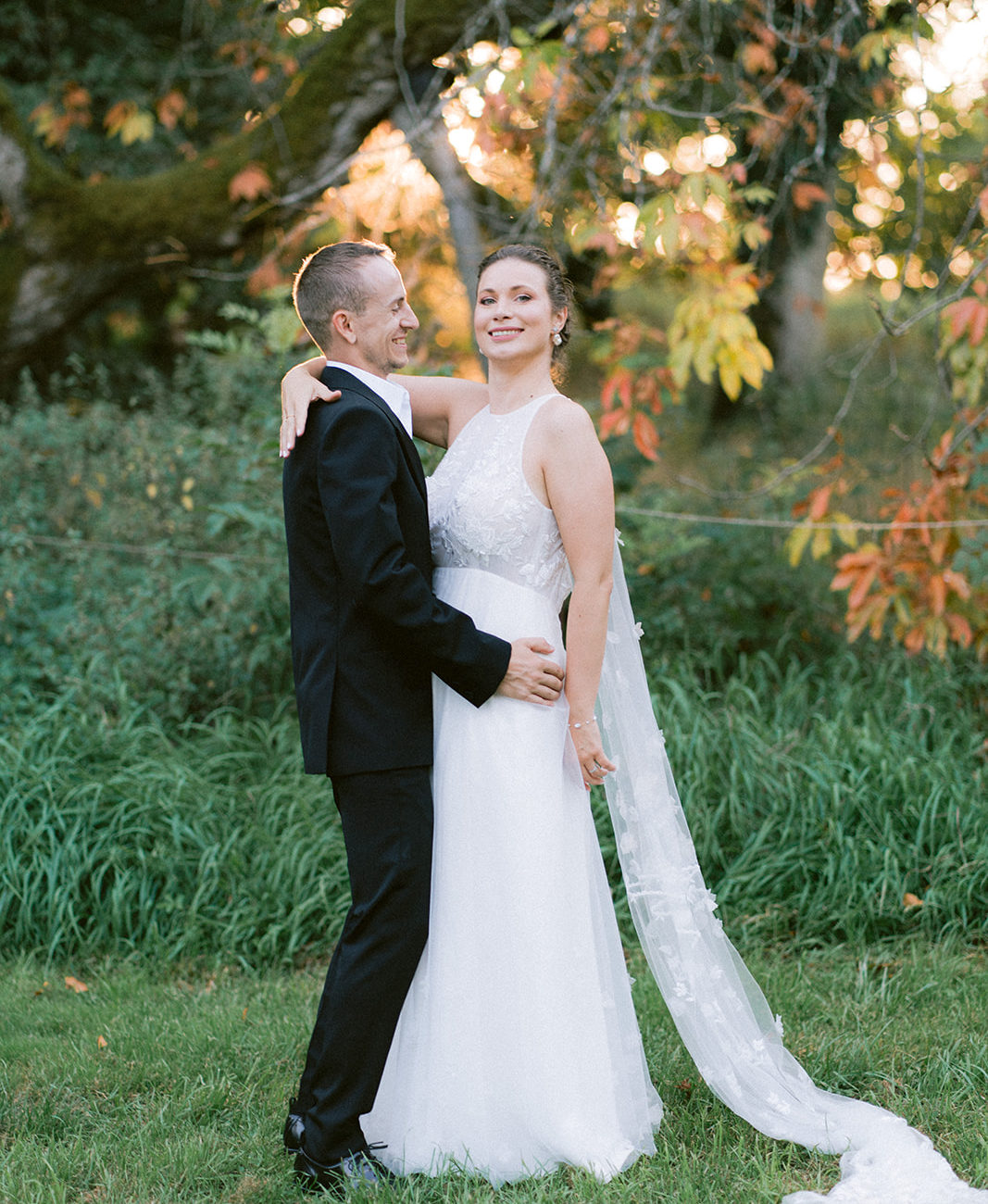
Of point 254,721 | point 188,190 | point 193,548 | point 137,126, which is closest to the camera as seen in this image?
point 254,721

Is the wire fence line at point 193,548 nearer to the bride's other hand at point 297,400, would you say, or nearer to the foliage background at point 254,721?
the foliage background at point 254,721

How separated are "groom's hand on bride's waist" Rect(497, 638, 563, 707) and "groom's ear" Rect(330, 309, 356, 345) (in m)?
0.79

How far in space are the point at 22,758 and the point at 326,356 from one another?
2622 mm

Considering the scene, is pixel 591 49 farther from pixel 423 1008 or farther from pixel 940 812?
pixel 423 1008

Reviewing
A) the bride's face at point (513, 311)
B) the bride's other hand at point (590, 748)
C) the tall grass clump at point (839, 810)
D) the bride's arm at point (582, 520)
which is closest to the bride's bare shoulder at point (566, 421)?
the bride's arm at point (582, 520)

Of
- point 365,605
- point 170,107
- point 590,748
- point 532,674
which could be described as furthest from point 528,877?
point 170,107

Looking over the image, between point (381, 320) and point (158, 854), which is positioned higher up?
point (381, 320)

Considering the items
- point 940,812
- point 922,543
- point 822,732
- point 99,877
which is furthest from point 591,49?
point 99,877

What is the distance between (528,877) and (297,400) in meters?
1.20

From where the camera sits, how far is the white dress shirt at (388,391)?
8.87 ft

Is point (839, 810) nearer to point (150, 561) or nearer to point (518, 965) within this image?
point (518, 965)

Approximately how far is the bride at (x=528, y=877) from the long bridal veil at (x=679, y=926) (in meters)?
0.01

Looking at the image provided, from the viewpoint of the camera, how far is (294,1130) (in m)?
2.80

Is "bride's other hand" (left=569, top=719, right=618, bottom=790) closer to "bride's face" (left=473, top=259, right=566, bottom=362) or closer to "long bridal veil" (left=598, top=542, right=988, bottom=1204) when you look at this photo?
"long bridal veil" (left=598, top=542, right=988, bottom=1204)
